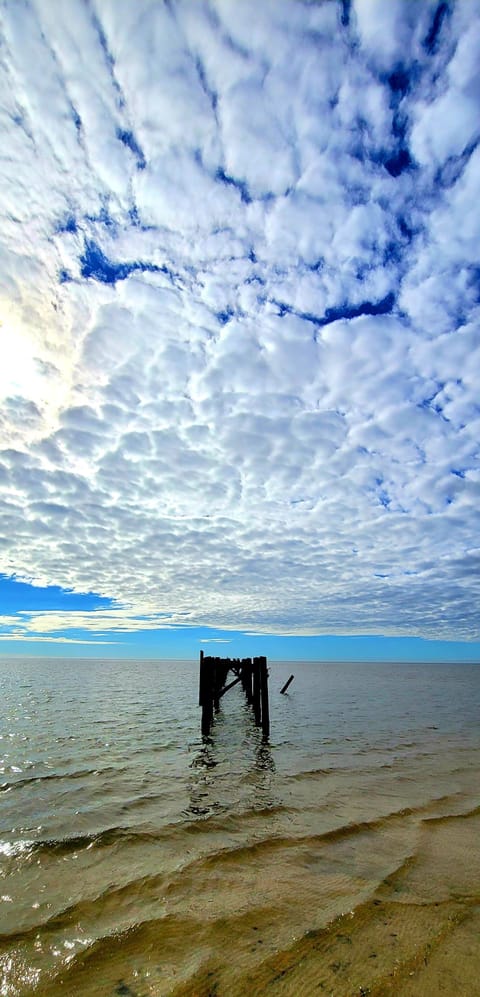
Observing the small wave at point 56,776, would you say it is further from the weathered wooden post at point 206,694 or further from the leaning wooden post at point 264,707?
the leaning wooden post at point 264,707

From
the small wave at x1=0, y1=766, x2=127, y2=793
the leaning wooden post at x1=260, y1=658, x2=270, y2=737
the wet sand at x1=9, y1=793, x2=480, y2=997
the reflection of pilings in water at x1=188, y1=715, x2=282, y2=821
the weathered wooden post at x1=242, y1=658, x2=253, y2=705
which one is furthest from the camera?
the weathered wooden post at x1=242, y1=658, x2=253, y2=705

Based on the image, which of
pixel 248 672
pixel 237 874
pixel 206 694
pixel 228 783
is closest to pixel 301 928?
pixel 237 874

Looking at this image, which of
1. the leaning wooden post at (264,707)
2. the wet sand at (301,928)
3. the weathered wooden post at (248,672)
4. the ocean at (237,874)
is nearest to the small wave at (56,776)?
the ocean at (237,874)

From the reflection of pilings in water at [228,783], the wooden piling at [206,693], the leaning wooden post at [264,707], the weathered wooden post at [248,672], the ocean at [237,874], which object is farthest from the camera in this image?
the weathered wooden post at [248,672]

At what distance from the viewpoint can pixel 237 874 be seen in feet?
22.5

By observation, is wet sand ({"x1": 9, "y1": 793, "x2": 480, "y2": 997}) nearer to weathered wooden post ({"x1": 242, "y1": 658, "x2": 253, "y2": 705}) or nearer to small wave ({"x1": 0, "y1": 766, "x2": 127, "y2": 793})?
small wave ({"x1": 0, "y1": 766, "x2": 127, "y2": 793})

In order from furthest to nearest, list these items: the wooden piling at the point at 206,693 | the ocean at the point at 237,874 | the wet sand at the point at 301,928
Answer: the wooden piling at the point at 206,693, the ocean at the point at 237,874, the wet sand at the point at 301,928

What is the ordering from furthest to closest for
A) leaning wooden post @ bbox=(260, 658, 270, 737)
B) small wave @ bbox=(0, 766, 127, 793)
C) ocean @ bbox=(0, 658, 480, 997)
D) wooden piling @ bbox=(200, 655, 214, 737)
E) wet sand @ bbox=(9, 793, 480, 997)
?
wooden piling @ bbox=(200, 655, 214, 737) < leaning wooden post @ bbox=(260, 658, 270, 737) < small wave @ bbox=(0, 766, 127, 793) < ocean @ bbox=(0, 658, 480, 997) < wet sand @ bbox=(9, 793, 480, 997)

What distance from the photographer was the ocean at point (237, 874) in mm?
4523

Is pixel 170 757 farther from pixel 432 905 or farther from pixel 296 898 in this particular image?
pixel 432 905

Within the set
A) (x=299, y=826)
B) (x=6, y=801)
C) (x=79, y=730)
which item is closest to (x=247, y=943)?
(x=299, y=826)

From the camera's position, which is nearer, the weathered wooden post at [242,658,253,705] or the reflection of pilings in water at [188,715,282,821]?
the reflection of pilings in water at [188,715,282,821]

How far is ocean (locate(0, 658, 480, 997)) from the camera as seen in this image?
4523 mm

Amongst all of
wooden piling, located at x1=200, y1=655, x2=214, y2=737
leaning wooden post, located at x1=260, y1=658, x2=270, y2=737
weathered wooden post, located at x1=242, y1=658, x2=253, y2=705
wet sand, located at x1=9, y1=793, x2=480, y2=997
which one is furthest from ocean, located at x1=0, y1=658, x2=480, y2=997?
weathered wooden post, located at x1=242, y1=658, x2=253, y2=705
